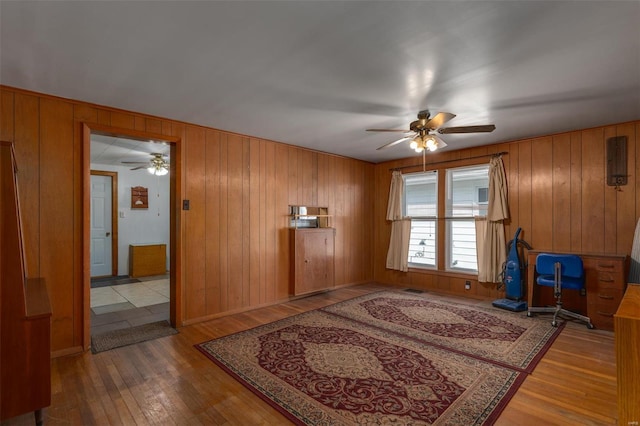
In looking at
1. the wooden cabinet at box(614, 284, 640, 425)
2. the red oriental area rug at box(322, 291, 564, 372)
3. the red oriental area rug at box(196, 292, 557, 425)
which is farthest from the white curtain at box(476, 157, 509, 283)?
the wooden cabinet at box(614, 284, 640, 425)

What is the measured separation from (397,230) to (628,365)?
4.71m

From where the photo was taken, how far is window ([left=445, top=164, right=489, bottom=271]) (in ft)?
16.8

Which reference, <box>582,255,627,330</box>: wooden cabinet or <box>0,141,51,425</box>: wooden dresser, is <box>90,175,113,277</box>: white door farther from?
<box>582,255,627,330</box>: wooden cabinet

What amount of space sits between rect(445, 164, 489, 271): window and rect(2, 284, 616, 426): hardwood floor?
6.99 feet

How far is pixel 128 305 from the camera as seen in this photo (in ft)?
15.0

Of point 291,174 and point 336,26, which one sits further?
point 291,174

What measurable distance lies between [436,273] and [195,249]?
409 cm

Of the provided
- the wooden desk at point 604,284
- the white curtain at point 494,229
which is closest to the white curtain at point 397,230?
the white curtain at point 494,229

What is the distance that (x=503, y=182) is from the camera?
477 centimetres

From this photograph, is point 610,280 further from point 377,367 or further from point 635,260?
point 377,367

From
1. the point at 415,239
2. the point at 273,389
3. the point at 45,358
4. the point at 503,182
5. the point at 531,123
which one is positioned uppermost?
the point at 531,123

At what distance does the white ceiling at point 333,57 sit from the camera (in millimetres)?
1765

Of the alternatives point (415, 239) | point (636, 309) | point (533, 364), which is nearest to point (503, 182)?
point (415, 239)

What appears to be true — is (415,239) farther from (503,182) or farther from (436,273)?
(503,182)
